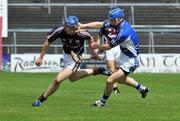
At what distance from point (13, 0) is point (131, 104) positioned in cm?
3032

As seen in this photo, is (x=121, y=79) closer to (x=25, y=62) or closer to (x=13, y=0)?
(x=25, y=62)

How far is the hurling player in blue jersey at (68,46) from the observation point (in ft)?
45.9

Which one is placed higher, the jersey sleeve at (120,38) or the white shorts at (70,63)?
the jersey sleeve at (120,38)

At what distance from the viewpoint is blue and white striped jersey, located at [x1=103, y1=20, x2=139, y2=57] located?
13680mm

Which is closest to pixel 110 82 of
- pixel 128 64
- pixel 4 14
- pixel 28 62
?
pixel 128 64

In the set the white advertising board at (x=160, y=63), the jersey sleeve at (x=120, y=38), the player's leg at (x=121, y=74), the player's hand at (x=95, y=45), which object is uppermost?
the jersey sleeve at (x=120, y=38)

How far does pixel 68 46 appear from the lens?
15109mm

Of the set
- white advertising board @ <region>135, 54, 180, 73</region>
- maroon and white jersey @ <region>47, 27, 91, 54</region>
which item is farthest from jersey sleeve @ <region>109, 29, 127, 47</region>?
white advertising board @ <region>135, 54, 180, 73</region>

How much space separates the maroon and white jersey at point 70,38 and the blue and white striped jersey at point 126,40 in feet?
3.44

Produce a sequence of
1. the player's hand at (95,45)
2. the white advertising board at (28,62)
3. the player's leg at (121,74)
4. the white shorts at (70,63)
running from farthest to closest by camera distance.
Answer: the white advertising board at (28,62)
the white shorts at (70,63)
the player's hand at (95,45)
the player's leg at (121,74)

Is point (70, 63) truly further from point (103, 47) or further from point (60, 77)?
point (103, 47)

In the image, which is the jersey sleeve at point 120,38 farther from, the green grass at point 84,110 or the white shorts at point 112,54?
the white shorts at point 112,54

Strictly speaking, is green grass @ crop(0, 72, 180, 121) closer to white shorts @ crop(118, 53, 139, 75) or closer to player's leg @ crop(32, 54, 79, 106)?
player's leg @ crop(32, 54, 79, 106)

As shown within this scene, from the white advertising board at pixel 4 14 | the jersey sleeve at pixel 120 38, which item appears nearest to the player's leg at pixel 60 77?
the jersey sleeve at pixel 120 38
